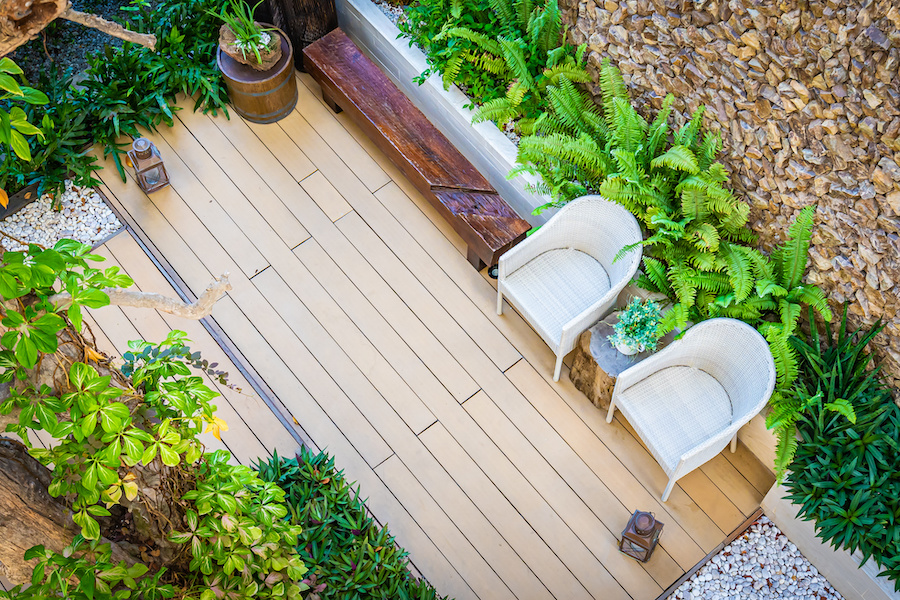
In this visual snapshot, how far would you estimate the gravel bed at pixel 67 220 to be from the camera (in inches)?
177

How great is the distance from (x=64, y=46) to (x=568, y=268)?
146 inches

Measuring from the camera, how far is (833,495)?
3.41m

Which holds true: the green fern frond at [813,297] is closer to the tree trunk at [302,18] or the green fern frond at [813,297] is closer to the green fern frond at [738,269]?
the green fern frond at [738,269]

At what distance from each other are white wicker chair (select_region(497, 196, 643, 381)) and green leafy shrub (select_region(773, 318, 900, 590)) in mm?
961

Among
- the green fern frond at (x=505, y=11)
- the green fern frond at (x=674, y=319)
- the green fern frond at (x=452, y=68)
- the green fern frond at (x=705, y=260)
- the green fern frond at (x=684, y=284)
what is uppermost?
the green fern frond at (x=505, y=11)

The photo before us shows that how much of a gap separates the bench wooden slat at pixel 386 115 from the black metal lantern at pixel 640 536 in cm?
196

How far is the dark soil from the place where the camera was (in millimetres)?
5164

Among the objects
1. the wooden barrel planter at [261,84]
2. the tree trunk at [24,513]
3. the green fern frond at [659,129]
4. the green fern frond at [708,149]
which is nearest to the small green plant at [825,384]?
the green fern frond at [708,149]

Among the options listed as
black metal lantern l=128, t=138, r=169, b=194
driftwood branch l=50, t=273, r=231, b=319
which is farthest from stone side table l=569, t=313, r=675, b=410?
black metal lantern l=128, t=138, r=169, b=194

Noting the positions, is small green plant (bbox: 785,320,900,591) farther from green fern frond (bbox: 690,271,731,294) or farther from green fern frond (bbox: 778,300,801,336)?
green fern frond (bbox: 690,271,731,294)

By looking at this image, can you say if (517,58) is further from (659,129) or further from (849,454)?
(849,454)

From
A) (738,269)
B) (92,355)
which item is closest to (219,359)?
(92,355)

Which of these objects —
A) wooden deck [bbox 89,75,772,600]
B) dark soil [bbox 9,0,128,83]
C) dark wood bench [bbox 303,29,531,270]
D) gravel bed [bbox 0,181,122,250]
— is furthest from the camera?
dark soil [bbox 9,0,128,83]

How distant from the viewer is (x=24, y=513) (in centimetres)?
235
